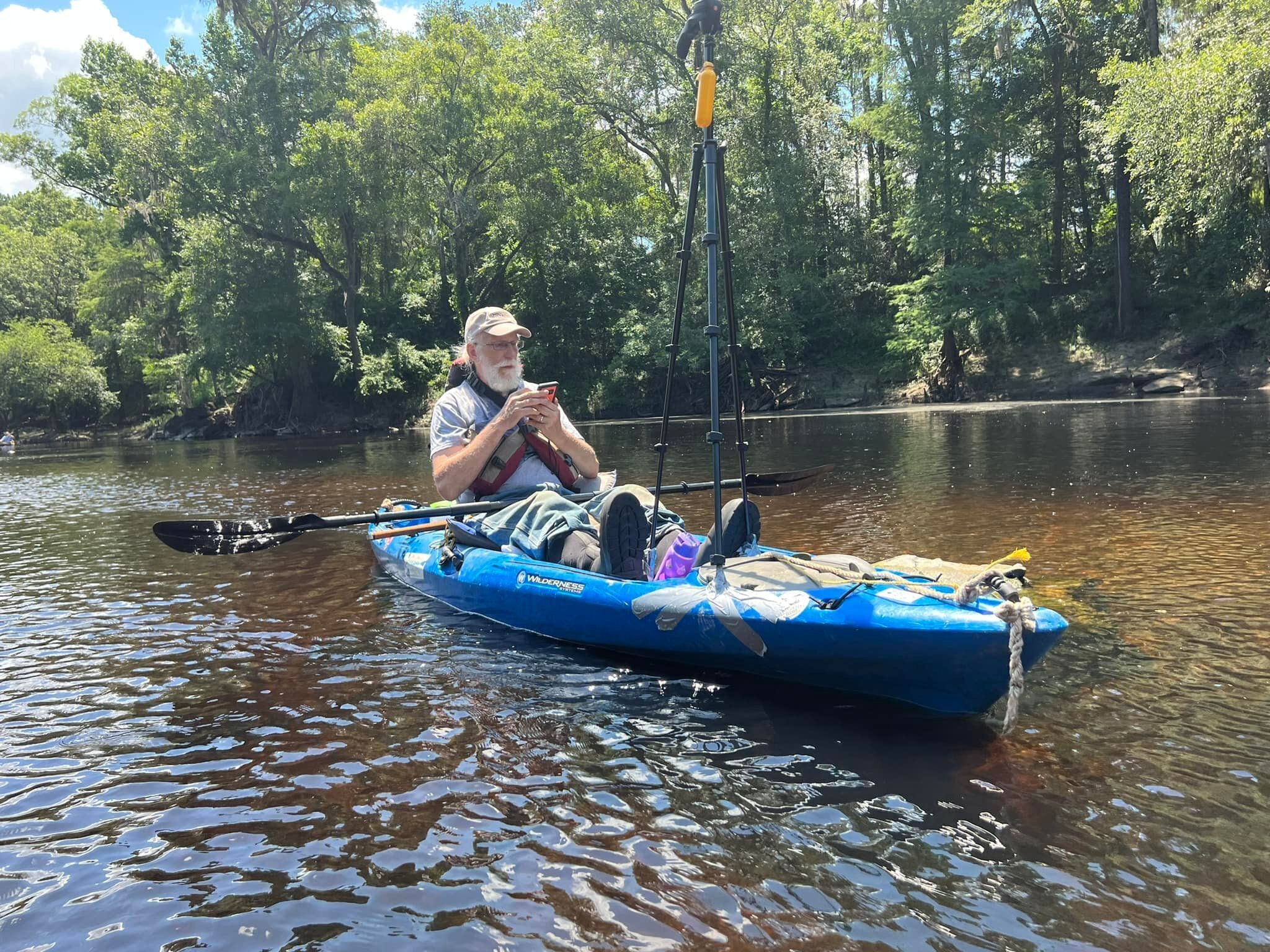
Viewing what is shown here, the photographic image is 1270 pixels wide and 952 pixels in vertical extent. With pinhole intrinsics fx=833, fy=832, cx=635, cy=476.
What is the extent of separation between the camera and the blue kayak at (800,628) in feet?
11.1

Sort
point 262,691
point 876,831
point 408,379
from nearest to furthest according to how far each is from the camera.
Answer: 1. point 876,831
2. point 262,691
3. point 408,379

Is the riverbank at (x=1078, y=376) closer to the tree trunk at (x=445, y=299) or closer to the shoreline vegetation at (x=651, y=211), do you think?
the shoreline vegetation at (x=651, y=211)

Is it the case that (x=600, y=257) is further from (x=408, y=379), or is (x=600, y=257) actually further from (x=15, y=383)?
(x=15, y=383)

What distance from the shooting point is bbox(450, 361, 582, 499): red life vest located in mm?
5797

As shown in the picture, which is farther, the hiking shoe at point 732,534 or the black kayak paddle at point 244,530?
the black kayak paddle at point 244,530

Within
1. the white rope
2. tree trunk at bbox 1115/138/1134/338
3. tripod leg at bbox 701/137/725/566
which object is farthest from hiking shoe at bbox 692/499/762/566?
tree trunk at bbox 1115/138/1134/338

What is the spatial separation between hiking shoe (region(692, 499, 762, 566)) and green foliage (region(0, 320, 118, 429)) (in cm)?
4491

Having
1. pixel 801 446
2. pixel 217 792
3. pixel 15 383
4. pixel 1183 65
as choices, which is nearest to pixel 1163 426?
pixel 801 446

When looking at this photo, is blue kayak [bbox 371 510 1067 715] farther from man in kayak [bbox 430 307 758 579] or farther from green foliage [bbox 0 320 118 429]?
green foliage [bbox 0 320 118 429]

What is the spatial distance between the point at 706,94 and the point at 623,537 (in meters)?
2.39

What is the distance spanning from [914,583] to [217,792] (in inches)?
121

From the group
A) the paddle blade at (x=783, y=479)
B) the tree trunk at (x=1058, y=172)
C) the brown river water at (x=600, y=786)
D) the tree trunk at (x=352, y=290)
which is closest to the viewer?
the brown river water at (x=600, y=786)

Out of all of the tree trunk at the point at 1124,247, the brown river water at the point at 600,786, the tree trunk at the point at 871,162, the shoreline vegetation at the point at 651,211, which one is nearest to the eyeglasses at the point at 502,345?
the brown river water at the point at 600,786

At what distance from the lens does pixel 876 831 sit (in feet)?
9.47
